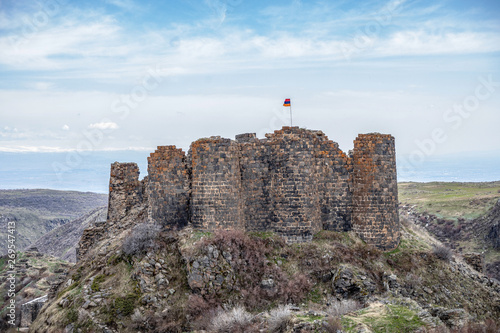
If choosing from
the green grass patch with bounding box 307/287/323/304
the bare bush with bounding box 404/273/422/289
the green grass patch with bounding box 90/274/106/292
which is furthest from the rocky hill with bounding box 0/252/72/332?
the bare bush with bounding box 404/273/422/289

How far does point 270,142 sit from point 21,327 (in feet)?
58.2

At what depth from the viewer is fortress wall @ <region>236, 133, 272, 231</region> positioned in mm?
20531

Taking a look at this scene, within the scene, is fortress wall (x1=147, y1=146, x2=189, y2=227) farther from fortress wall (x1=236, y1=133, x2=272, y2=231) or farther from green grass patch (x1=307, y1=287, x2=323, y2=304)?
green grass patch (x1=307, y1=287, x2=323, y2=304)

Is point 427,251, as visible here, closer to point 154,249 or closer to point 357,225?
point 357,225

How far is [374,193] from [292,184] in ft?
13.2

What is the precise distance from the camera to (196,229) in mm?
19938

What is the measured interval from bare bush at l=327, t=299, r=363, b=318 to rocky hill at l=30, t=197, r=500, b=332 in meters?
0.04

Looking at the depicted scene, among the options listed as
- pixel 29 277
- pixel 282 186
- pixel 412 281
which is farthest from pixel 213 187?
pixel 29 277

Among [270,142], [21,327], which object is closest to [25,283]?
[21,327]

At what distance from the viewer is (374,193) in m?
20.8

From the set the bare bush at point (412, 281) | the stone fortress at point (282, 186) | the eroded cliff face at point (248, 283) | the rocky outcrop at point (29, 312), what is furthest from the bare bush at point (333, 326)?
the rocky outcrop at point (29, 312)

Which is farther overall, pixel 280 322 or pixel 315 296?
pixel 315 296

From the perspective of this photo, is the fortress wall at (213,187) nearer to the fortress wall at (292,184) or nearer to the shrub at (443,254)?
the fortress wall at (292,184)

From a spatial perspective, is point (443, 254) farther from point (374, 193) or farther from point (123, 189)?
point (123, 189)
